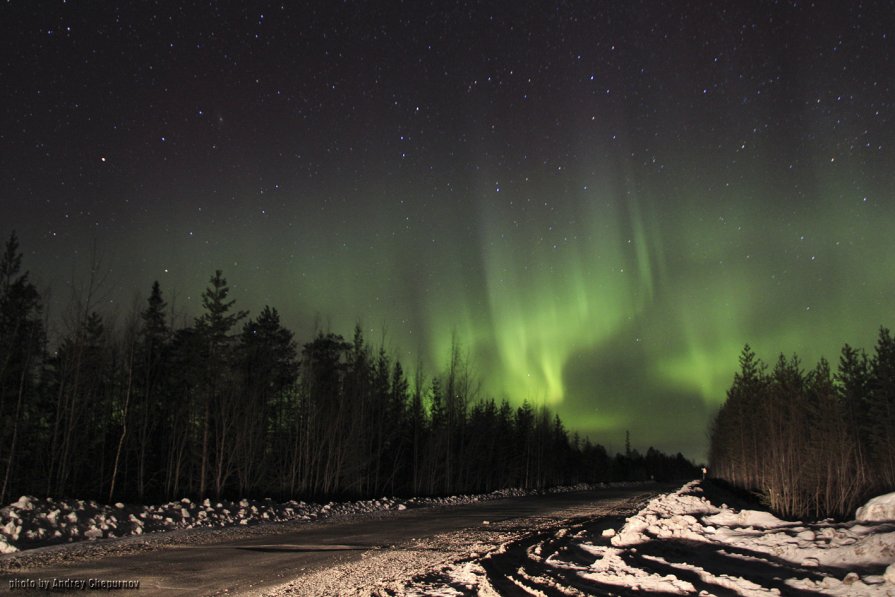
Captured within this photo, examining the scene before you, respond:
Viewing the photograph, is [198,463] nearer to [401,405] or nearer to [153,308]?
[153,308]

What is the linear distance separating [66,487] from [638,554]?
29025 millimetres

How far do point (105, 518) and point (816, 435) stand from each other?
35582 millimetres

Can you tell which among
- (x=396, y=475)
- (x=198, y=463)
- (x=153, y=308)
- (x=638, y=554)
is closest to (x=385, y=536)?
(x=638, y=554)

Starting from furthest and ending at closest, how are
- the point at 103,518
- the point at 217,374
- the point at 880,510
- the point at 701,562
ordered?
the point at 217,374, the point at 103,518, the point at 880,510, the point at 701,562

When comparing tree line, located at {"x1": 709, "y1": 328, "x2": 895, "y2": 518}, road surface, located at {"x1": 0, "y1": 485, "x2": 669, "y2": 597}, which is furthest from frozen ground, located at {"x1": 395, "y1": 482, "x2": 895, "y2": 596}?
tree line, located at {"x1": 709, "y1": 328, "x2": 895, "y2": 518}

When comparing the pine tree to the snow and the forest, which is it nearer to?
the forest

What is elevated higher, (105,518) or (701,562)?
(701,562)

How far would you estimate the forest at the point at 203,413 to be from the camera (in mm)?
25984

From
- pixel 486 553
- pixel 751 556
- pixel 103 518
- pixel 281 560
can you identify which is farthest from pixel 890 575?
pixel 103 518

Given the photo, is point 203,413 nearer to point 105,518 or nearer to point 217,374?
point 217,374

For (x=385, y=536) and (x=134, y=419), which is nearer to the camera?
(x=385, y=536)

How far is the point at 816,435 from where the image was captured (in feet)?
111

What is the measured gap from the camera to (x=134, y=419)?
36344 millimetres

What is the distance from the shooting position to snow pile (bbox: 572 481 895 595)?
26.7ft
